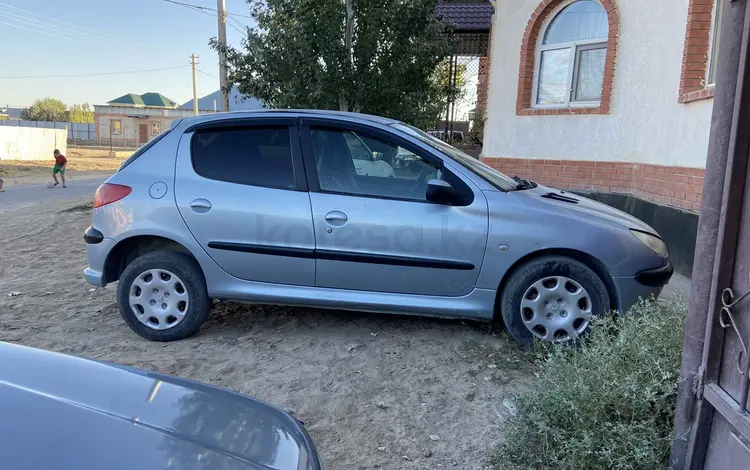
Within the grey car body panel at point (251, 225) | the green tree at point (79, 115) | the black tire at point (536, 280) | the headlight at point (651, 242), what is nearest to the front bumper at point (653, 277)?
the headlight at point (651, 242)

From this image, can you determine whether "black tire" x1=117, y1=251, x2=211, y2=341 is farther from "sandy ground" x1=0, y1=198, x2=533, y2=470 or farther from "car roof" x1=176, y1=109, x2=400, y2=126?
"car roof" x1=176, y1=109, x2=400, y2=126

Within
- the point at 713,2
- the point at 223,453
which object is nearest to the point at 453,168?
the point at 223,453

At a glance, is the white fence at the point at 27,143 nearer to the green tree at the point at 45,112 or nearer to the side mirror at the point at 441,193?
the side mirror at the point at 441,193

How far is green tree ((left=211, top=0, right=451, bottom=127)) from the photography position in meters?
9.18

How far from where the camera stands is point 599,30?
819 cm

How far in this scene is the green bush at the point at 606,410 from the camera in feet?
7.59

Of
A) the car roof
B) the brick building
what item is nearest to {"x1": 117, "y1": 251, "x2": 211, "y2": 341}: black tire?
the car roof

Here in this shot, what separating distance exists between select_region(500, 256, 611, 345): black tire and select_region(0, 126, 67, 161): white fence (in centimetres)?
3917

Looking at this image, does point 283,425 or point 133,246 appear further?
point 133,246

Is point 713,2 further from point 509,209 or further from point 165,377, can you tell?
→ point 165,377

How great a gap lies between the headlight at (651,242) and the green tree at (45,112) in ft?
307

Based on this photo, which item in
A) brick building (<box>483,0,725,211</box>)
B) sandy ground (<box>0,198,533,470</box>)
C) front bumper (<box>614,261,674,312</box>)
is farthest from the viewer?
brick building (<box>483,0,725,211</box>)

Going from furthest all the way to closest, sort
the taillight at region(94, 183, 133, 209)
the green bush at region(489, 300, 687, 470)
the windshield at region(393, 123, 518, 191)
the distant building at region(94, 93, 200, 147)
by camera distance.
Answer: the distant building at region(94, 93, 200, 147) < the taillight at region(94, 183, 133, 209) < the windshield at region(393, 123, 518, 191) < the green bush at region(489, 300, 687, 470)

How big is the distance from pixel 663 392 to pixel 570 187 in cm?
629
